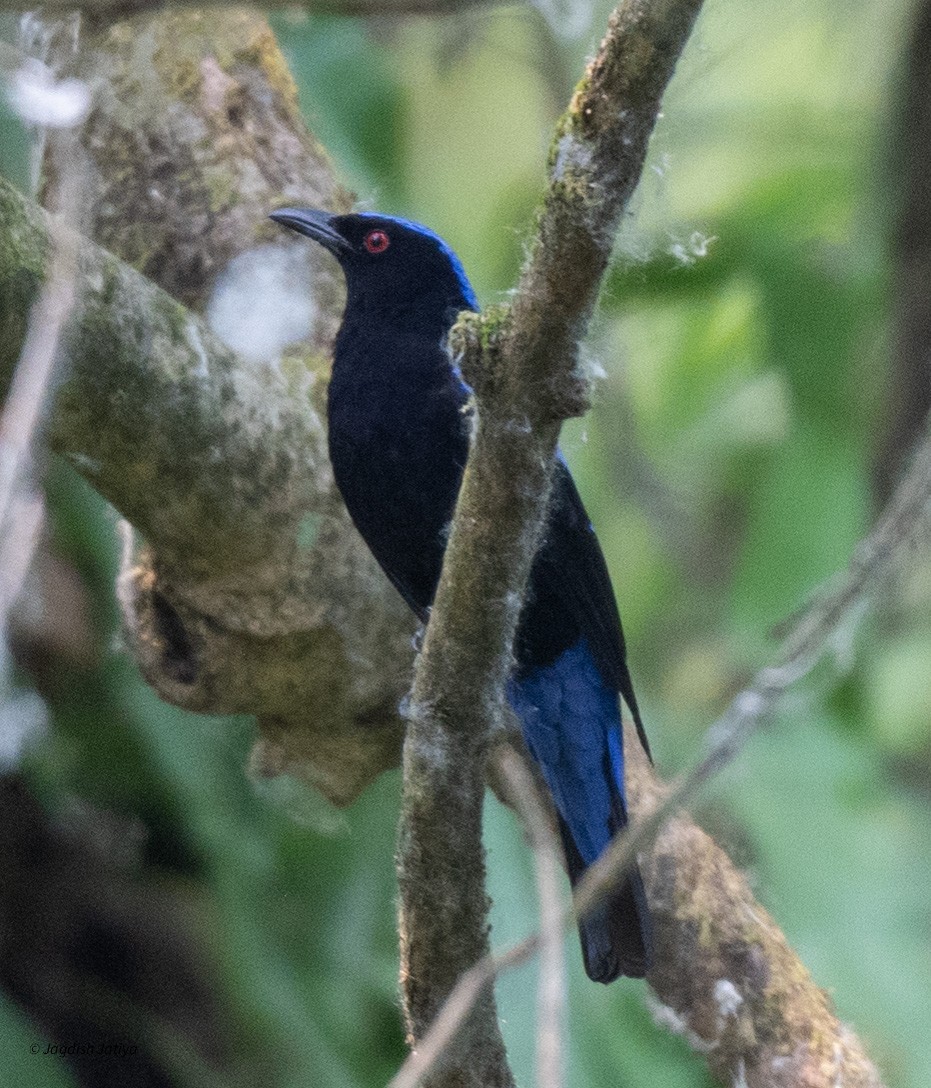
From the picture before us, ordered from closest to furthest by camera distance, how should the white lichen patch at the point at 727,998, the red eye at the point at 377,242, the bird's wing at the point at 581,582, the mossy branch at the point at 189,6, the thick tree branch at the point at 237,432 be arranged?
1. the mossy branch at the point at 189,6
2. the bird's wing at the point at 581,582
3. the thick tree branch at the point at 237,432
4. the white lichen patch at the point at 727,998
5. the red eye at the point at 377,242

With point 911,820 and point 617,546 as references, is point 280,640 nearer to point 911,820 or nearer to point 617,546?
point 911,820

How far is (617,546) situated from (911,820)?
1673 mm

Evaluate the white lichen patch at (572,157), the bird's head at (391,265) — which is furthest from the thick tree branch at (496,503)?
the bird's head at (391,265)

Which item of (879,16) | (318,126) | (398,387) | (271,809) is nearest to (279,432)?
(398,387)

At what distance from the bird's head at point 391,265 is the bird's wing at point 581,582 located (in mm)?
616

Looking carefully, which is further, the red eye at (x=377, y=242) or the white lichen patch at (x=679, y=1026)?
the red eye at (x=377, y=242)

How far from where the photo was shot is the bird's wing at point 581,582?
A: 2980 mm

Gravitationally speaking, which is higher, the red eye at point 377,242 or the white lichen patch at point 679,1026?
the red eye at point 377,242

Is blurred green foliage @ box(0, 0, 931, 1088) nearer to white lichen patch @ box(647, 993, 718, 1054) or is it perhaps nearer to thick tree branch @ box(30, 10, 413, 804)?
white lichen patch @ box(647, 993, 718, 1054)

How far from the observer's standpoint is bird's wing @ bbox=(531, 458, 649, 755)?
117 inches

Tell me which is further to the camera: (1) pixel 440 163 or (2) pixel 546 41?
(1) pixel 440 163

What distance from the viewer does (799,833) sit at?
434 cm

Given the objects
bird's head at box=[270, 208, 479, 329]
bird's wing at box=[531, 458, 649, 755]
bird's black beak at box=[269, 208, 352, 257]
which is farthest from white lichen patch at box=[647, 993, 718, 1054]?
bird's black beak at box=[269, 208, 352, 257]

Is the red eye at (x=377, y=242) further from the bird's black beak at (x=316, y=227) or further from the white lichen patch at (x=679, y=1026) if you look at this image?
the white lichen patch at (x=679, y=1026)
